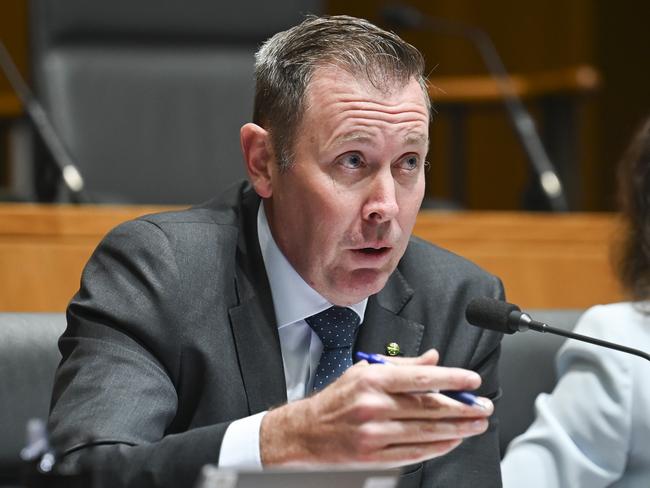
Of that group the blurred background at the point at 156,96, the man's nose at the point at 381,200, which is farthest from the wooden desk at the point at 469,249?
the man's nose at the point at 381,200

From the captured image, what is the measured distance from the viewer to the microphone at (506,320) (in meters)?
1.68

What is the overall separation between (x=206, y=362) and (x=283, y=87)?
1.55ft

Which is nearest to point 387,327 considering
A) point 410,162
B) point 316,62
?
point 410,162

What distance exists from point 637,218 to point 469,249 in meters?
0.68

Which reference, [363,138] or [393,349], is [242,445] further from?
[363,138]

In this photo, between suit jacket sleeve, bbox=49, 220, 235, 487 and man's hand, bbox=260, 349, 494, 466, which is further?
suit jacket sleeve, bbox=49, 220, 235, 487

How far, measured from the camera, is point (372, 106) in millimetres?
1874

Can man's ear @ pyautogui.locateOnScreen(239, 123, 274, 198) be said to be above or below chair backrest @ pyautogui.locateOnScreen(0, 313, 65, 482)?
above

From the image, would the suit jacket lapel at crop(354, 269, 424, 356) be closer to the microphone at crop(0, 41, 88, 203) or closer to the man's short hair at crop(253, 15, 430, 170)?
the man's short hair at crop(253, 15, 430, 170)

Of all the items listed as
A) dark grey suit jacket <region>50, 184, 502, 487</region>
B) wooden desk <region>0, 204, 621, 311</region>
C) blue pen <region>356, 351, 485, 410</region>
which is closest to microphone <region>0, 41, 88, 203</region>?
wooden desk <region>0, 204, 621, 311</region>

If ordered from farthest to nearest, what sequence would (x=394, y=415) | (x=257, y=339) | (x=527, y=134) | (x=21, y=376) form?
(x=527, y=134)
(x=21, y=376)
(x=257, y=339)
(x=394, y=415)

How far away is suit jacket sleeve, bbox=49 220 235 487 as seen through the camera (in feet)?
5.19

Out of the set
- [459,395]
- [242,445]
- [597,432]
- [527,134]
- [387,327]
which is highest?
[459,395]

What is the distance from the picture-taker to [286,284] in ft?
6.63
